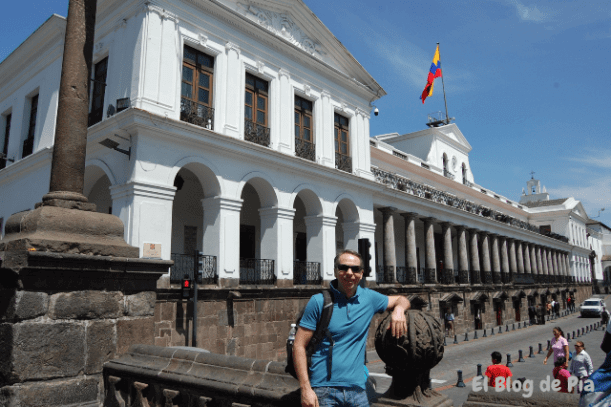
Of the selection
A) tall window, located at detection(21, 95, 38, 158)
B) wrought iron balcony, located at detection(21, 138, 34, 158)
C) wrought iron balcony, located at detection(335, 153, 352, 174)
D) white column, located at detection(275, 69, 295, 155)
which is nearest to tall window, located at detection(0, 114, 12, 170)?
wrought iron balcony, located at detection(21, 138, 34, 158)

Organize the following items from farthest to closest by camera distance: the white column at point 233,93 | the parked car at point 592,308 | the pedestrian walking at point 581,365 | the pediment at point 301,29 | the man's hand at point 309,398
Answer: the parked car at point 592,308 < the pediment at point 301,29 < the white column at point 233,93 < the pedestrian walking at point 581,365 < the man's hand at point 309,398

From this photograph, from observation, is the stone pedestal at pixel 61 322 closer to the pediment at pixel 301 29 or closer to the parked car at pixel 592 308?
the pediment at pixel 301 29

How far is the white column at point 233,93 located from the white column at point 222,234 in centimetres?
244

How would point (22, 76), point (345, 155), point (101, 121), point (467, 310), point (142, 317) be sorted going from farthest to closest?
1. point (467, 310)
2. point (345, 155)
3. point (22, 76)
4. point (101, 121)
5. point (142, 317)

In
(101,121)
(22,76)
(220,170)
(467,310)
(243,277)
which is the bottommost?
(467,310)

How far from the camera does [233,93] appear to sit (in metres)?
16.0

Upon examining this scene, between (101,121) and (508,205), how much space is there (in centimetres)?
4207

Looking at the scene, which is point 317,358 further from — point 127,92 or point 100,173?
point 100,173

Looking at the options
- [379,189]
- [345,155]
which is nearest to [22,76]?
[345,155]

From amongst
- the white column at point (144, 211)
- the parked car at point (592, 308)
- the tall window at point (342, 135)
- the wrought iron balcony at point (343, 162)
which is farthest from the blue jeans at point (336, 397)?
the parked car at point (592, 308)

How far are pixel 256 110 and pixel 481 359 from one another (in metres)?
12.8

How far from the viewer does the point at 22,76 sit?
758 inches

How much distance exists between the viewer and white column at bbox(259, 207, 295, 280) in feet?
54.7

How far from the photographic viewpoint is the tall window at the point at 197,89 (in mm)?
14852
